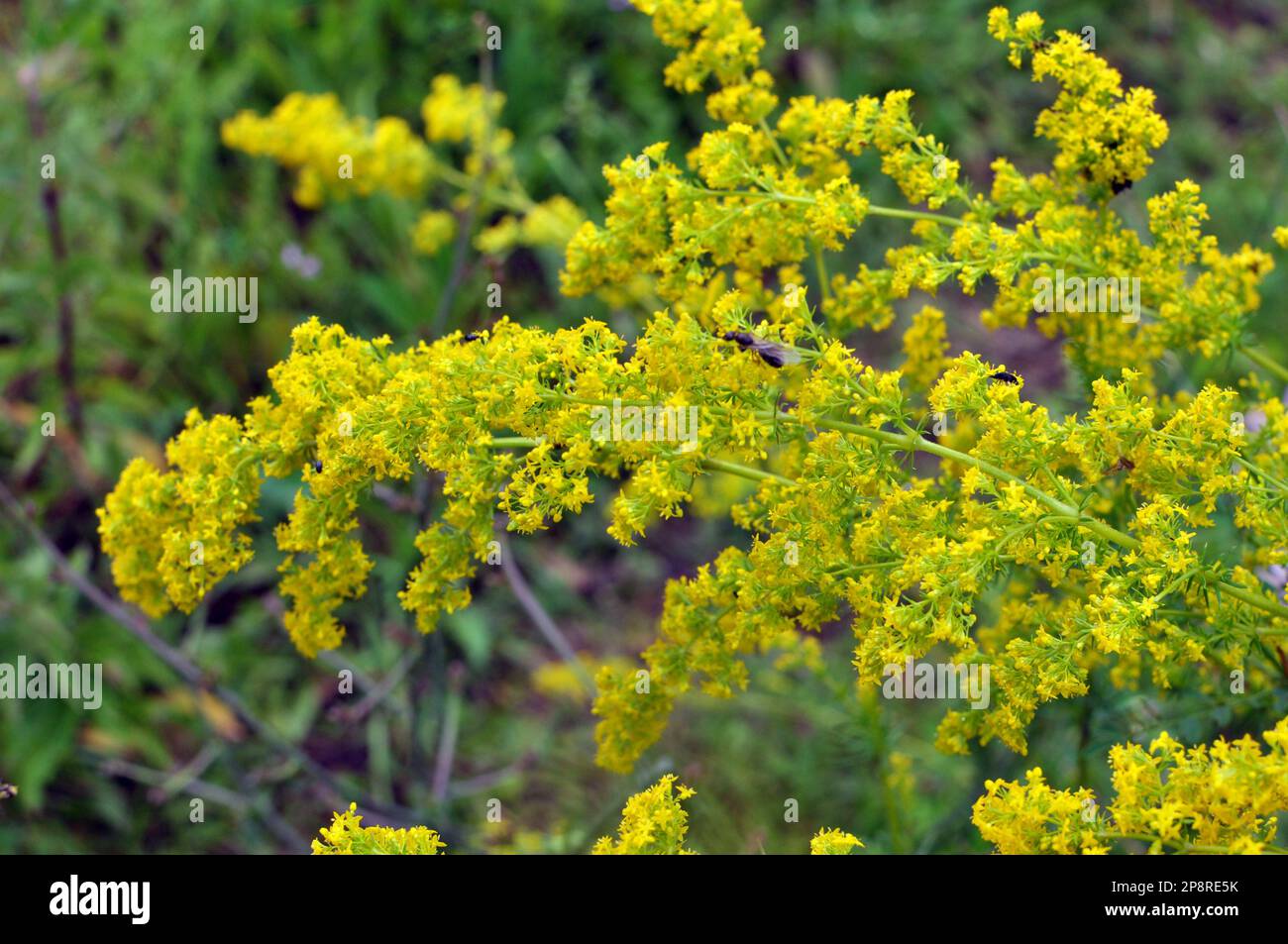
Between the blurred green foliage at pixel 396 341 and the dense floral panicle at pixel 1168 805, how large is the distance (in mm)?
1055

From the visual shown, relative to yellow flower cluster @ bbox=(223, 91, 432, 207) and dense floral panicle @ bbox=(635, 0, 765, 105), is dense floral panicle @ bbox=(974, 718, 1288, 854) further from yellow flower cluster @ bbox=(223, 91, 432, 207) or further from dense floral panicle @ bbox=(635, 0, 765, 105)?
yellow flower cluster @ bbox=(223, 91, 432, 207)

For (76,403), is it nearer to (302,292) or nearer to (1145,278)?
(302,292)

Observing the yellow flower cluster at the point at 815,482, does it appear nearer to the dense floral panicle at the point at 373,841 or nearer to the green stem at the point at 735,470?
the green stem at the point at 735,470

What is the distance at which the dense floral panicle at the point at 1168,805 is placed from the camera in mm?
1742

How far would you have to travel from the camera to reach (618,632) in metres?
5.14

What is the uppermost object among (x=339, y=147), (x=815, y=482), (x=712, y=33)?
(x=339, y=147)

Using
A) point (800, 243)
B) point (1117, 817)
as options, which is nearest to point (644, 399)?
point (800, 243)

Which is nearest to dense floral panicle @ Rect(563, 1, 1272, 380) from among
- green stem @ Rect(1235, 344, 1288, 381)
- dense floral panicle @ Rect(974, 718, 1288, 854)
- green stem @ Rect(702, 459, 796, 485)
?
green stem @ Rect(1235, 344, 1288, 381)

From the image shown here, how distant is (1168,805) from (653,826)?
0.75 meters

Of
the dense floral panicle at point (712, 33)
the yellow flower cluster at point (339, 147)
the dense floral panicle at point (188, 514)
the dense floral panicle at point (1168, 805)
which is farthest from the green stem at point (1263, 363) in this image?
the yellow flower cluster at point (339, 147)

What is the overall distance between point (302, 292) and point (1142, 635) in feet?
14.0

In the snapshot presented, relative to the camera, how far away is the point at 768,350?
2023 mm

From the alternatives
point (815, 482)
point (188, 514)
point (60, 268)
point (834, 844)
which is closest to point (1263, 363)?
point (815, 482)

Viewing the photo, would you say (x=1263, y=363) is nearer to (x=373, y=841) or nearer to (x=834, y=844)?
(x=834, y=844)
